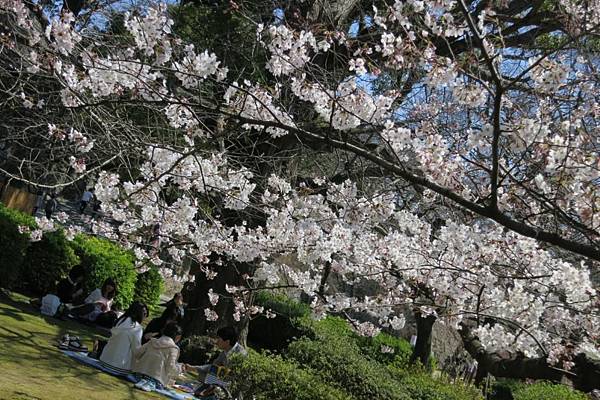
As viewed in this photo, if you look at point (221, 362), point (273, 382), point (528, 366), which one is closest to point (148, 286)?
point (221, 362)

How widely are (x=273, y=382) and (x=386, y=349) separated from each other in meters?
7.18

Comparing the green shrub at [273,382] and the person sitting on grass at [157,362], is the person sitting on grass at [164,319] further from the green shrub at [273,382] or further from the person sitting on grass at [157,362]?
the green shrub at [273,382]

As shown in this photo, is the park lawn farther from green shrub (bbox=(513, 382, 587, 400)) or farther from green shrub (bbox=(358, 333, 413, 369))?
green shrub (bbox=(358, 333, 413, 369))

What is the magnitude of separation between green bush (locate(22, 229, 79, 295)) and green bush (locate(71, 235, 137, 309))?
14.0 inches

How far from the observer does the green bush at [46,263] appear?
32.5ft

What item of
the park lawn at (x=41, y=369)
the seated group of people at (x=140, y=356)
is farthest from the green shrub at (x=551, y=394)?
the park lawn at (x=41, y=369)

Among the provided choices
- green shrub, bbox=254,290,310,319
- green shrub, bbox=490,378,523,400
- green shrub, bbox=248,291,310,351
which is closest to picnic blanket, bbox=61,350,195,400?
green shrub, bbox=248,291,310,351

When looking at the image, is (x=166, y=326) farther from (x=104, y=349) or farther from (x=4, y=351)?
(x=4, y=351)

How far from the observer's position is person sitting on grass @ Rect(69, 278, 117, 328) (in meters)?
9.35

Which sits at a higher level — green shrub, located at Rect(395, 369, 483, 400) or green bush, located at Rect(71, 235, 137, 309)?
green bush, located at Rect(71, 235, 137, 309)

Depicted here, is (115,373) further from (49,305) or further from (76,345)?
(49,305)

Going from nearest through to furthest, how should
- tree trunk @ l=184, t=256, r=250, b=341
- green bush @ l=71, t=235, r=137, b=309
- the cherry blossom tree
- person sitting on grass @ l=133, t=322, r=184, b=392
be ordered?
the cherry blossom tree < person sitting on grass @ l=133, t=322, r=184, b=392 < tree trunk @ l=184, t=256, r=250, b=341 < green bush @ l=71, t=235, r=137, b=309

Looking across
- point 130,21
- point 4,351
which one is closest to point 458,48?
point 130,21

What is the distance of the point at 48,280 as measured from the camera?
10.1m
